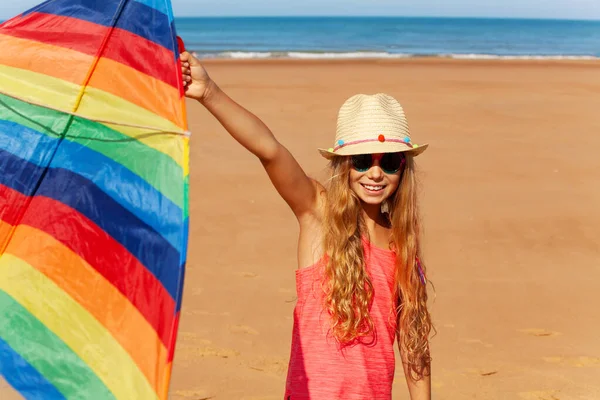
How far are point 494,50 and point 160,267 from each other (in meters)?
29.0

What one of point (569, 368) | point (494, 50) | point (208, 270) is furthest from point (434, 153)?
point (494, 50)

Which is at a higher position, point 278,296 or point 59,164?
point 59,164

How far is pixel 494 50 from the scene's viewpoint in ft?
97.0

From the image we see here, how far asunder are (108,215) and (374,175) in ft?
2.87

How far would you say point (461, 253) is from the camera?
6871mm

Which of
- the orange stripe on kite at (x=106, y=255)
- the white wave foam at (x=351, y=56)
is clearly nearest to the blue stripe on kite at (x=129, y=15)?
the orange stripe on kite at (x=106, y=255)

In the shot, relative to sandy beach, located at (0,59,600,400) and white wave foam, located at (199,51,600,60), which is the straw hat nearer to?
sandy beach, located at (0,59,600,400)

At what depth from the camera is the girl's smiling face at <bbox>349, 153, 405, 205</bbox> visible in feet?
8.46

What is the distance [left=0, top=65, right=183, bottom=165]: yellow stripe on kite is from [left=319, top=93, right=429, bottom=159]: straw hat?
0.71 metres

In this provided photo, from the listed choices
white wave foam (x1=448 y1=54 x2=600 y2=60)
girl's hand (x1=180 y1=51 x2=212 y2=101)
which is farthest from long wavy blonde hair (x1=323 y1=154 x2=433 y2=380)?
white wave foam (x1=448 y1=54 x2=600 y2=60)

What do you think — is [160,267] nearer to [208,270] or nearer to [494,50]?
[208,270]

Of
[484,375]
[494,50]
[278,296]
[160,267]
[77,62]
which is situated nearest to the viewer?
[160,267]

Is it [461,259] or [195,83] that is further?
[461,259]

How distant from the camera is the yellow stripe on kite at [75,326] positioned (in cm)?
195
